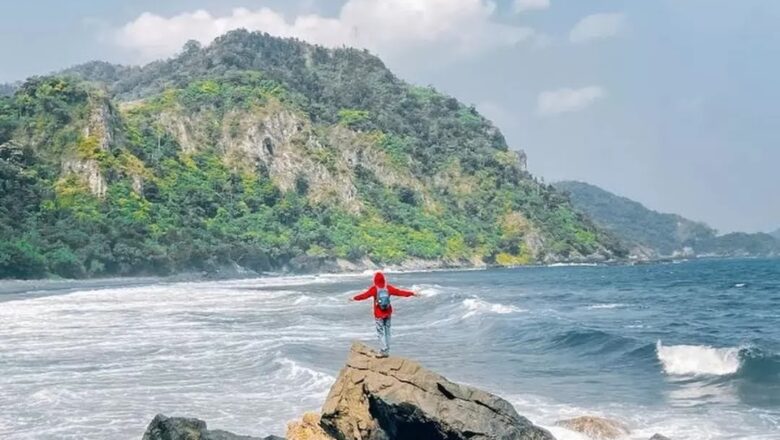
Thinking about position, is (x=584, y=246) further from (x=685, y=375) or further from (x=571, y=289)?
(x=685, y=375)

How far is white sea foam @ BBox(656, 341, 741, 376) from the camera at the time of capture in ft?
78.2

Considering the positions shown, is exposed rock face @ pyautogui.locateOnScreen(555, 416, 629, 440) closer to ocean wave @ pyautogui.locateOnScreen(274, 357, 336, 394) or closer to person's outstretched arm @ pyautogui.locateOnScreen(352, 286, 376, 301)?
person's outstretched arm @ pyautogui.locateOnScreen(352, 286, 376, 301)

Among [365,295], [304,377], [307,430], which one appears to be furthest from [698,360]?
[307,430]

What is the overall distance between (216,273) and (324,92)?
74.8 metres

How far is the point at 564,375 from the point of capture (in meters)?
23.0

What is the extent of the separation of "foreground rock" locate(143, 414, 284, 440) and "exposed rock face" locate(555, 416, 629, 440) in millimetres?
5539

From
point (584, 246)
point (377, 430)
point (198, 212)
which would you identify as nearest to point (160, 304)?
point (377, 430)

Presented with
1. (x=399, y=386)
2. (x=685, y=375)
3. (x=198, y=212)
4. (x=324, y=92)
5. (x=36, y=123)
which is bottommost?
(x=685, y=375)

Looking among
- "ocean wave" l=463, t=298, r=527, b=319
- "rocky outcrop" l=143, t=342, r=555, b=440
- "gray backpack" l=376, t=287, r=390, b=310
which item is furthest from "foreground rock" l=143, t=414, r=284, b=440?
"ocean wave" l=463, t=298, r=527, b=319

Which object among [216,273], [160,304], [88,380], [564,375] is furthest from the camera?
[216,273]

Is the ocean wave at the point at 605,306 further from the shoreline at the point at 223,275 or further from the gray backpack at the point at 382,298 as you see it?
the shoreline at the point at 223,275

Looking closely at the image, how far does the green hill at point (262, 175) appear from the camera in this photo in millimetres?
91750

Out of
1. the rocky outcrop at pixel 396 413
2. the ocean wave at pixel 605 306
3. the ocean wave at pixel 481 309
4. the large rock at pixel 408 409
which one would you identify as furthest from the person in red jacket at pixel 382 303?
the ocean wave at pixel 605 306

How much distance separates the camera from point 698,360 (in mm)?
25234
